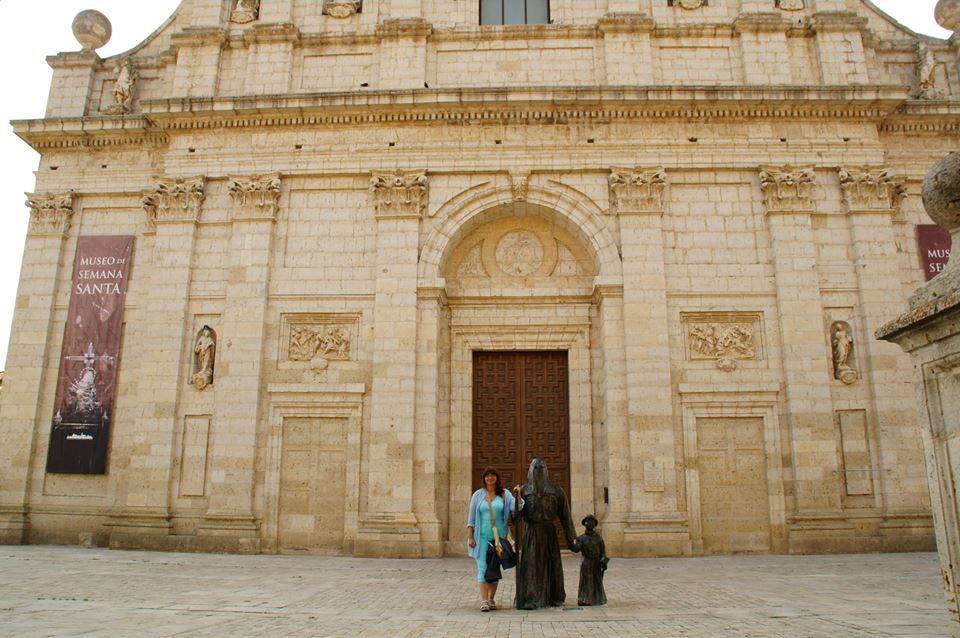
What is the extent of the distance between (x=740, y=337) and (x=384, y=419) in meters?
8.56

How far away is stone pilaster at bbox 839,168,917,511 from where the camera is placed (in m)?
15.5

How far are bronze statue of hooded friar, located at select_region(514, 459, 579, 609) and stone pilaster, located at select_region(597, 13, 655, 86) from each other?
12522 mm

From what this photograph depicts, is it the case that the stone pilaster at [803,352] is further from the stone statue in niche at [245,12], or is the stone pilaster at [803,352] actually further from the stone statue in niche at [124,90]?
the stone statue in niche at [124,90]

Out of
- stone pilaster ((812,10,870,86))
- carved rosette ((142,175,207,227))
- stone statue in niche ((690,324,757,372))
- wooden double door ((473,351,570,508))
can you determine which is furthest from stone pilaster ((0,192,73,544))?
stone pilaster ((812,10,870,86))

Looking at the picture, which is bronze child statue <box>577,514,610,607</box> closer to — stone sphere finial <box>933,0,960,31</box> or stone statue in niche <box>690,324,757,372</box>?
stone statue in niche <box>690,324,757,372</box>

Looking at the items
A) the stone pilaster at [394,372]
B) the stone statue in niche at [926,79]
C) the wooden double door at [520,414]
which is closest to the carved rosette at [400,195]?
the stone pilaster at [394,372]

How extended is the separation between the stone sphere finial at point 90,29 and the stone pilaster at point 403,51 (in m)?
8.55

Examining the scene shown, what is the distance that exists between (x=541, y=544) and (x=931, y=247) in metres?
14.4

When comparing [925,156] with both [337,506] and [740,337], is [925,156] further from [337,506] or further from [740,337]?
[337,506]

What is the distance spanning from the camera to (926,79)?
1833 centimetres

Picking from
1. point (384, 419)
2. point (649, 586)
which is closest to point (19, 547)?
point (384, 419)

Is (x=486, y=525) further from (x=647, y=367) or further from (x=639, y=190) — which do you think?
(x=639, y=190)

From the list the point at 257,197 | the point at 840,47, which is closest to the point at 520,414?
the point at 257,197

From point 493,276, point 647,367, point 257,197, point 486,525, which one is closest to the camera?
point 486,525
